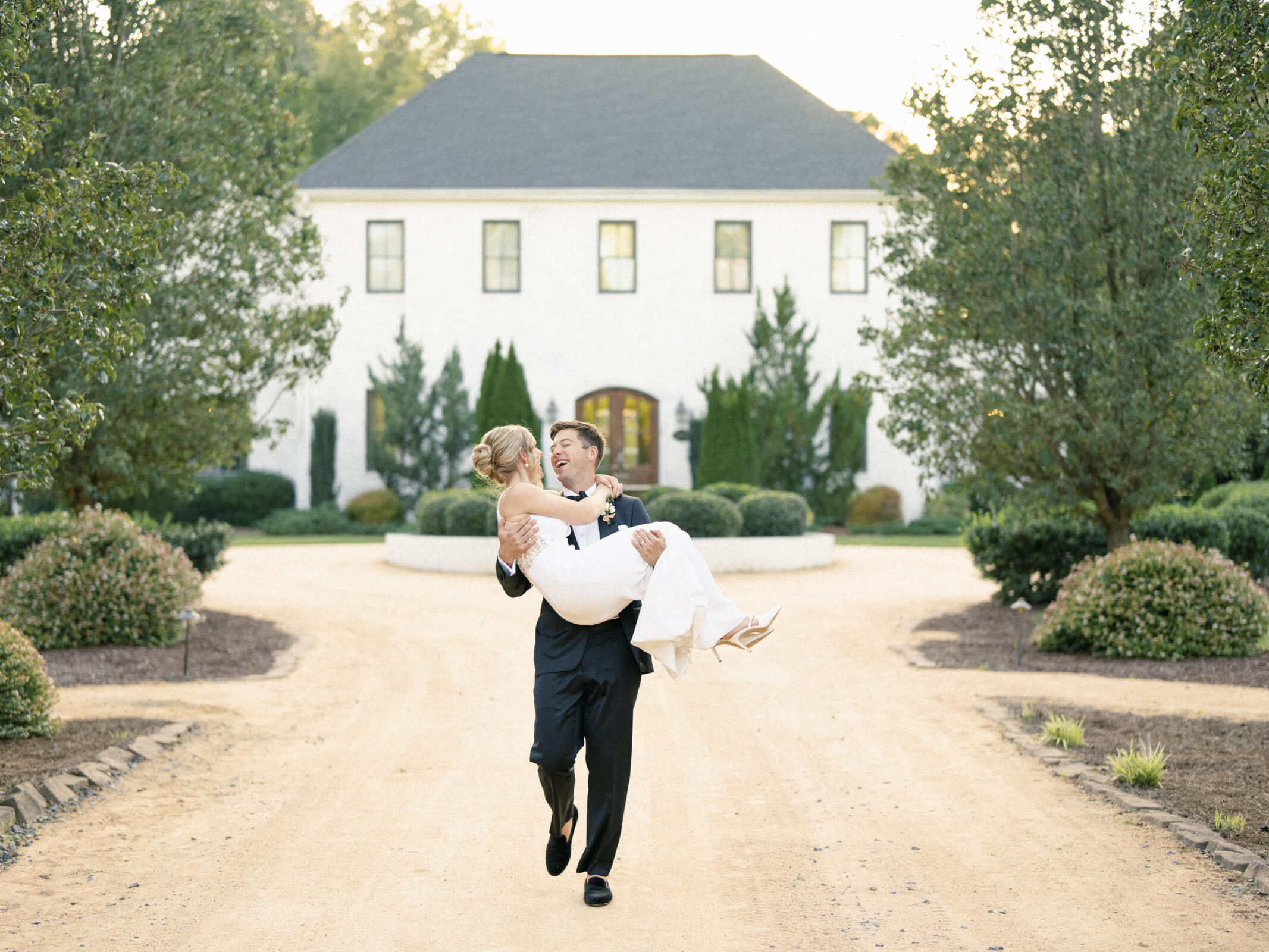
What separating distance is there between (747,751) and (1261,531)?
9.89 metres

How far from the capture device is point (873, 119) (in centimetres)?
4284

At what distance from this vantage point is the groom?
4680 millimetres

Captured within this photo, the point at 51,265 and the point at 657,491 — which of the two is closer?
the point at 51,265

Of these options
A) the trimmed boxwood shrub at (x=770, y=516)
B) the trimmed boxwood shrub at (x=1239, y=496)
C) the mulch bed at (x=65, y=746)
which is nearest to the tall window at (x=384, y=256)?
the trimmed boxwood shrub at (x=770, y=516)

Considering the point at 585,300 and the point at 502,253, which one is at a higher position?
the point at 502,253

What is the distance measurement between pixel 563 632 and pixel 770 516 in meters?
14.4

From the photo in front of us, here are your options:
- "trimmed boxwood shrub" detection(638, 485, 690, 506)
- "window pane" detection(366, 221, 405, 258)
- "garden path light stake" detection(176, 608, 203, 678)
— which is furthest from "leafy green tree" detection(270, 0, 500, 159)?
"garden path light stake" detection(176, 608, 203, 678)

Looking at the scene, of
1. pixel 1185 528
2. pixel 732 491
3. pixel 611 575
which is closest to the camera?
pixel 611 575

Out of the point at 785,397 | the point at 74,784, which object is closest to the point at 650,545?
the point at 74,784

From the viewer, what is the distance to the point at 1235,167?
5297 mm

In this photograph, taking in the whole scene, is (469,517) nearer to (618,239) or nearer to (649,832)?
(618,239)

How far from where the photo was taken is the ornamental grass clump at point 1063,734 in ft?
24.0

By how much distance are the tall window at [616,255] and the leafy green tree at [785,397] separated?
2.90 meters

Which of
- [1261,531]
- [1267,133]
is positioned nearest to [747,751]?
[1267,133]
